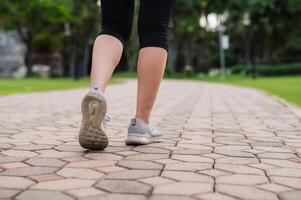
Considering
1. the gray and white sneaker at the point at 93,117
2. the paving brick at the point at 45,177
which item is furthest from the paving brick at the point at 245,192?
the gray and white sneaker at the point at 93,117

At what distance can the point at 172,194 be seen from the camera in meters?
1.88

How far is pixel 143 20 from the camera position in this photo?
9.85 feet

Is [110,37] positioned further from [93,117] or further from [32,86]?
[32,86]

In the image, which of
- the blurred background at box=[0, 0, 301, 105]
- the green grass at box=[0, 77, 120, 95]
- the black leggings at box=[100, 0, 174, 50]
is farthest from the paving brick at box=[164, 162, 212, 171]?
the blurred background at box=[0, 0, 301, 105]

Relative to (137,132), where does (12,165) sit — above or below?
below

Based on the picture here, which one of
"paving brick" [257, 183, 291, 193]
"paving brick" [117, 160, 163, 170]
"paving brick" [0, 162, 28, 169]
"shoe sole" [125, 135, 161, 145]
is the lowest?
"paving brick" [0, 162, 28, 169]

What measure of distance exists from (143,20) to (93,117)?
→ 753 mm

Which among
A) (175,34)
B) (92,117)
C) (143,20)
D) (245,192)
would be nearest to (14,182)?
(92,117)

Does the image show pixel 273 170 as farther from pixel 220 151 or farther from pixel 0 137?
pixel 0 137

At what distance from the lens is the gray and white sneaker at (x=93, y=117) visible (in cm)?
257

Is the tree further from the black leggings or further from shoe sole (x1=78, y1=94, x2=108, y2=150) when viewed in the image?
shoe sole (x1=78, y1=94, x2=108, y2=150)

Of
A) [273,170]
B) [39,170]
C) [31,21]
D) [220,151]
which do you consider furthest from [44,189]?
[31,21]

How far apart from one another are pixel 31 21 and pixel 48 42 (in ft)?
25.7

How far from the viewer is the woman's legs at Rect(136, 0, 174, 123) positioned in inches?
117
